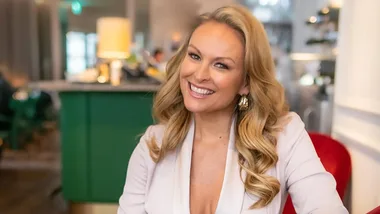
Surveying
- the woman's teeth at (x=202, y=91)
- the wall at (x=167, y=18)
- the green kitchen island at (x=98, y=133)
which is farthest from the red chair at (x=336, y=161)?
the wall at (x=167, y=18)

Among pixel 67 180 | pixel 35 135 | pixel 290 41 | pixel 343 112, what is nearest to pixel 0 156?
pixel 35 135

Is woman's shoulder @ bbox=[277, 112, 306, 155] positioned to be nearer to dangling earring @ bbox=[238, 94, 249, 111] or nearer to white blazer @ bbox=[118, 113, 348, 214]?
white blazer @ bbox=[118, 113, 348, 214]

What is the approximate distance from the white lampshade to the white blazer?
6.45ft

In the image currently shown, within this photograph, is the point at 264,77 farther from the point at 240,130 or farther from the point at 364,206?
the point at 364,206

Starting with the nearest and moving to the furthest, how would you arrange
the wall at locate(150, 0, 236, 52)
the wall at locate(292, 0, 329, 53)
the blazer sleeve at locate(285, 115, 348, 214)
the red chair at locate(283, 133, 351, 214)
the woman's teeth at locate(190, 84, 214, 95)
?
the blazer sleeve at locate(285, 115, 348, 214)
the woman's teeth at locate(190, 84, 214, 95)
the red chair at locate(283, 133, 351, 214)
the wall at locate(292, 0, 329, 53)
the wall at locate(150, 0, 236, 52)

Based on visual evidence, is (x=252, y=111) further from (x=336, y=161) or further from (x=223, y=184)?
(x=336, y=161)

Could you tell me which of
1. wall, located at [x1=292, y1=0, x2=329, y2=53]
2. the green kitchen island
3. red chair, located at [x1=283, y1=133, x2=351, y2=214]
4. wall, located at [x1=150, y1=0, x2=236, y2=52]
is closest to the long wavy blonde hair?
red chair, located at [x1=283, y1=133, x2=351, y2=214]

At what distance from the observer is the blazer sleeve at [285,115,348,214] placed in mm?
1076

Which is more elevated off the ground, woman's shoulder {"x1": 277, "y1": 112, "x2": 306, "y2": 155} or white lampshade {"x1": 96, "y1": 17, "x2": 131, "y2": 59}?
white lampshade {"x1": 96, "y1": 17, "x2": 131, "y2": 59}

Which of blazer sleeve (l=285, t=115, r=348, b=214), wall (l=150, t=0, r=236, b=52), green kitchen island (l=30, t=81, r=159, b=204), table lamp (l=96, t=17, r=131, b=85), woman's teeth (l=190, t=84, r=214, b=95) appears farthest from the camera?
wall (l=150, t=0, r=236, b=52)

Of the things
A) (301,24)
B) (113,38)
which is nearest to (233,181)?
(113,38)

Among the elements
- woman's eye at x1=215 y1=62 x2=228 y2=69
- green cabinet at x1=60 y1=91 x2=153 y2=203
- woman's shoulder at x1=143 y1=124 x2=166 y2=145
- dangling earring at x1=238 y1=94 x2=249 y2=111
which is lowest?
green cabinet at x1=60 y1=91 x2=153 y2=203

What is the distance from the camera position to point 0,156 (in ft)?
15.0

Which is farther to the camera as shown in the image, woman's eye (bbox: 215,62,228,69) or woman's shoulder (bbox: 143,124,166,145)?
woman's shoulder (bbox: 143,124,166,145)
